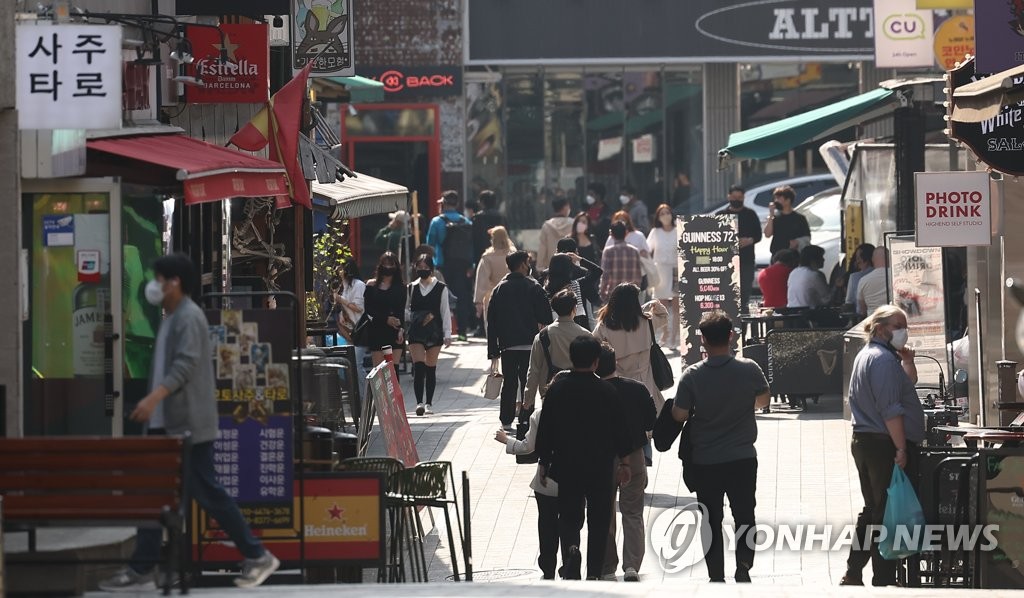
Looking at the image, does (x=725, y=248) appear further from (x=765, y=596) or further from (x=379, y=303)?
(x=765, y=596)

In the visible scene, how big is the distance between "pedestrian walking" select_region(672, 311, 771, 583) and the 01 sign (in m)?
4.33

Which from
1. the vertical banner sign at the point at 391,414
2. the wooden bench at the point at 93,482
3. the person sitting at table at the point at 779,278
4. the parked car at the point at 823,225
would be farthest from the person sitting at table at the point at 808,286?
the wooden bench at the point at 93,482

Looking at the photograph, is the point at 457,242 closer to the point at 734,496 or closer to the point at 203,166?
Result: the point at 203,166

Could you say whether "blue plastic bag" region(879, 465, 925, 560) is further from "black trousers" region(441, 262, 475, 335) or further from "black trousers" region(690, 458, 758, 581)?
"black trousers" region(441, 262, 475, 335)

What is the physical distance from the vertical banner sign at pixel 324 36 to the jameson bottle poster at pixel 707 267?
5.27 m

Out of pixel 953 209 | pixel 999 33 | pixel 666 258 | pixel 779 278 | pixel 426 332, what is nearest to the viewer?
pixel 999 33

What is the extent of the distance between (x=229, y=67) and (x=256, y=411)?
454 centimetres

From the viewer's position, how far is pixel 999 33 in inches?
523

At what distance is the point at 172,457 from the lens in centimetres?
835

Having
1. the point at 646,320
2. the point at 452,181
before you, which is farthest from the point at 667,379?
the point at 452,181

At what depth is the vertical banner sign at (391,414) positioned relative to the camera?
12.6 metres

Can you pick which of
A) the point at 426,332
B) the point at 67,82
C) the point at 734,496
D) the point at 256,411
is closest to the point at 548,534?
the point at 734,496

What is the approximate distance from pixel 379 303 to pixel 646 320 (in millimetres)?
4890

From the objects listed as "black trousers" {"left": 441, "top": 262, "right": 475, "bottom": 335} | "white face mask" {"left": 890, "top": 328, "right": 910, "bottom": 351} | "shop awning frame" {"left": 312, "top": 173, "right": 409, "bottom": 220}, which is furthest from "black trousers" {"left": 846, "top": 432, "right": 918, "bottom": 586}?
"black trousers" {"left": 441, "top": 262, "right": 475, "bottom": 335}
